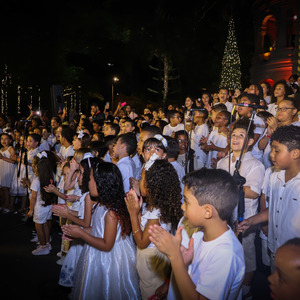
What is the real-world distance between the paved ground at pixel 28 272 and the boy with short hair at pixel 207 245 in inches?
98.2

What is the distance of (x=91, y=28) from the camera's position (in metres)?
26.8

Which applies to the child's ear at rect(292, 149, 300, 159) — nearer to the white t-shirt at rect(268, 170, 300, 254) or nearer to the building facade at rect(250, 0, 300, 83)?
the white t-shirt at rect(268, 170, 300, 254)

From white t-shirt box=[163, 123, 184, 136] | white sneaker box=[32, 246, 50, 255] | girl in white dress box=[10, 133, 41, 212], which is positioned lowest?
white sneaker box=[32, 246, 50, 255]

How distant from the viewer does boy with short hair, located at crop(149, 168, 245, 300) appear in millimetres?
2184

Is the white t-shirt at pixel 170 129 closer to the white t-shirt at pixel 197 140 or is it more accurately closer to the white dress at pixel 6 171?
the white t-shirt at pixel 197 140

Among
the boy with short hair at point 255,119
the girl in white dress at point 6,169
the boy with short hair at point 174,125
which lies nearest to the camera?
the boy with short hair at point 255,119

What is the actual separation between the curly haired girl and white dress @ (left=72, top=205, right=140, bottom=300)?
16 centimetres

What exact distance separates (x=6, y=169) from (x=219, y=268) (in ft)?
25.9

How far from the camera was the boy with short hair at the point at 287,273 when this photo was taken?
5.83 feet

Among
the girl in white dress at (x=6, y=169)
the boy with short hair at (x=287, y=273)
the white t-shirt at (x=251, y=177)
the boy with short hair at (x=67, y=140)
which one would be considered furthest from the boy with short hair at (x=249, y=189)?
the girl in white dress at (x=6, y=169)

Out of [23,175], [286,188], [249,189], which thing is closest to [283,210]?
[286,188]

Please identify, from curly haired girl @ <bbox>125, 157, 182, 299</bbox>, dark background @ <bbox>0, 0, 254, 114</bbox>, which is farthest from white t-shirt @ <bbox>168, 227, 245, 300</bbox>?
dark background @ <bbox>0, 0, 254, 114</bbox>

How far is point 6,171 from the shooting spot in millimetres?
8875

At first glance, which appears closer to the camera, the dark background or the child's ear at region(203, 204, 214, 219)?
the child's ear at region(203, 204, 214, 219)
